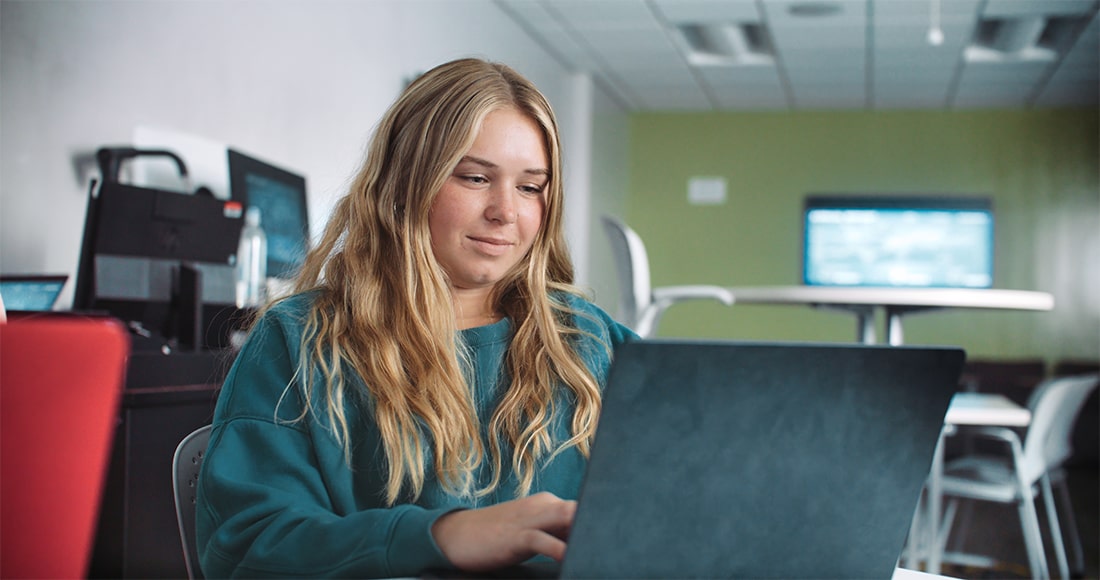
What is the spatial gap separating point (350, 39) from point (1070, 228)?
17.5ft

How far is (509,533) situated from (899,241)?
698cm

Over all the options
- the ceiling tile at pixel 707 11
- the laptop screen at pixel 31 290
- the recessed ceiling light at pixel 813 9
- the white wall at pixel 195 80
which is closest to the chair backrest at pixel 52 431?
the white wall at pixel 195 80

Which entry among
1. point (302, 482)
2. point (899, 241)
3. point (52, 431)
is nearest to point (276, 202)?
point (302, 482)

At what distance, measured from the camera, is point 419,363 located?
0.96 meters

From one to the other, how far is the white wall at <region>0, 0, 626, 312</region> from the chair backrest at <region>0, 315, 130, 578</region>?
107cm

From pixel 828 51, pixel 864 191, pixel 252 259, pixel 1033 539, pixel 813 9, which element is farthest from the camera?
pixel 864 191

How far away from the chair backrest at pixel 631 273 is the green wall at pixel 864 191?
372 cm

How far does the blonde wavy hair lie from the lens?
2.99 ft

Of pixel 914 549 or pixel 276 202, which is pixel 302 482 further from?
pixel 914 549

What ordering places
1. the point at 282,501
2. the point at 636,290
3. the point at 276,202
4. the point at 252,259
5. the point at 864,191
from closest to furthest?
1. the point at 282,501
2. the point at 252,259
3. the point at 276,202
4. the point at 636,290
5. the point at 864,191

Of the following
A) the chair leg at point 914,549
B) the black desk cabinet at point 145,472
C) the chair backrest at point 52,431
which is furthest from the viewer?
the chair leg at point 914,549

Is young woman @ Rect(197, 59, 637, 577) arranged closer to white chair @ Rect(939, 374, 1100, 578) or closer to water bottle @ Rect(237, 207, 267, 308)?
water bottle @ Rect(237, 207, 267, 308)

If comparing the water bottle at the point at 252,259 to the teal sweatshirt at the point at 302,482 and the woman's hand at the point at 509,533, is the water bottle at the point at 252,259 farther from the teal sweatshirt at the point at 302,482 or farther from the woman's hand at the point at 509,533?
the woman's hand at the point at 509,533

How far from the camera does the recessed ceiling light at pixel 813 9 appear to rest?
4.96m
